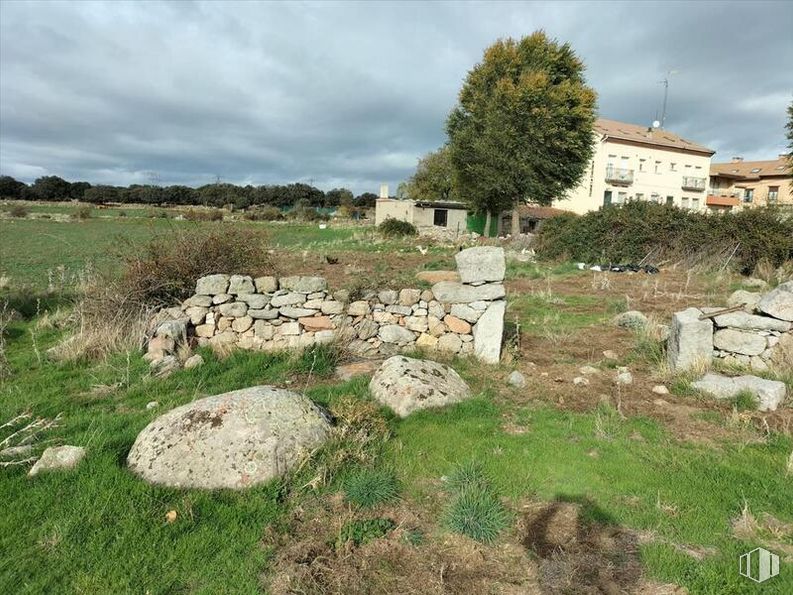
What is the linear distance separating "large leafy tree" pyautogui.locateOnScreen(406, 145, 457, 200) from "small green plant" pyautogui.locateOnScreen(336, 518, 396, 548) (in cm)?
5151

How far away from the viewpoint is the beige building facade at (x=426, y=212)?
42000mm

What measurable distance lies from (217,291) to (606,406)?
17.6 ft

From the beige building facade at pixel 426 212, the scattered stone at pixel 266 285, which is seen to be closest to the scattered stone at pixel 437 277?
the scattered stone at pixel 266 285

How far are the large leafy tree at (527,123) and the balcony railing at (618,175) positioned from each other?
1825 cm

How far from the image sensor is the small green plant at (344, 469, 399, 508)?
3355 millimetres

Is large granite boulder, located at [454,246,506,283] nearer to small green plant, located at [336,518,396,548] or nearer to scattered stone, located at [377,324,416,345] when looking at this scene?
scattered stone, located at [377,324,416,345]

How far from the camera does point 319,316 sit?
6.89 meters

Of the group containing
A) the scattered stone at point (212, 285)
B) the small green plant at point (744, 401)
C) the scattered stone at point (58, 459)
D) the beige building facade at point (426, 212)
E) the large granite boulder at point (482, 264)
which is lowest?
the scattered stone at point (58, 459)

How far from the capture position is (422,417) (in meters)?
4.66

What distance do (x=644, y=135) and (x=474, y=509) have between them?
5336cm

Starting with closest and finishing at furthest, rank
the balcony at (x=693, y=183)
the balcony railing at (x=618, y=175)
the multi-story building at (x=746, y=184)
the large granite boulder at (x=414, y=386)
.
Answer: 1. the large granite boulder at (x=414, y=386)
2. the balcony railing at (x=618, y=175)
3. the balcony at (x=693, y=183)
4. the multi-story building at (x=746, y=184)

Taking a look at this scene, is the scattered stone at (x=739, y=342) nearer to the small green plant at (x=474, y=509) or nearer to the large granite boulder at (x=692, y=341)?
the large granite boulder at (x=692, y=341)

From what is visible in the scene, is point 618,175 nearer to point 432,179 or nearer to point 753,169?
point 432,179

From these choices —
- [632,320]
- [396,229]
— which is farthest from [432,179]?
[632,320]
